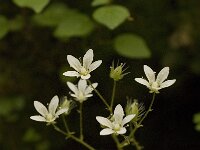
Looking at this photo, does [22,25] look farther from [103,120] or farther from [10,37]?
[103,120]

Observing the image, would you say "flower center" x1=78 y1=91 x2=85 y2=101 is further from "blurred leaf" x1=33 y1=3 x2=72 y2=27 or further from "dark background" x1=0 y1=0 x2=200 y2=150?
"dark background" x1=0 y1=0 x2=200 y2=150

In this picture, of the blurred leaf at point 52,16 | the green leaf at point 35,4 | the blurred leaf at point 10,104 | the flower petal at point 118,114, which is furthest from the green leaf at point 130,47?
the flower petal at point 118,114

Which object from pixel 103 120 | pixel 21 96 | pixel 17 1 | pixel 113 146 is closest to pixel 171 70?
pixel 113 146

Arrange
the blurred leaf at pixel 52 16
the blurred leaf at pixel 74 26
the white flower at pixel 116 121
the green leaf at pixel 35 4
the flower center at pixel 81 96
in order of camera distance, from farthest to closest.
Answer: 1. the blurred leaf at pixel 52 16
2. the blurred leaf at pixel 74 26
3. the green leaf at pixel 35 4
4. the flower center at pixel 81 96
5. the white flower at pixel 116 121

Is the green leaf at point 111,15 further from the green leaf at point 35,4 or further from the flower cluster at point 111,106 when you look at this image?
the flower cluster at point 111,106

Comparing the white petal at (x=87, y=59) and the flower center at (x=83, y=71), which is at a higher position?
the white petal at (x=87, y=59)

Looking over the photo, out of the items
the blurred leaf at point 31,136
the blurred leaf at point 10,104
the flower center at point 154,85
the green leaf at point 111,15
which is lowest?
the blurred leaf at point 31,136

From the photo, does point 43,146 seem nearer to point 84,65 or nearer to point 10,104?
point 10,104
